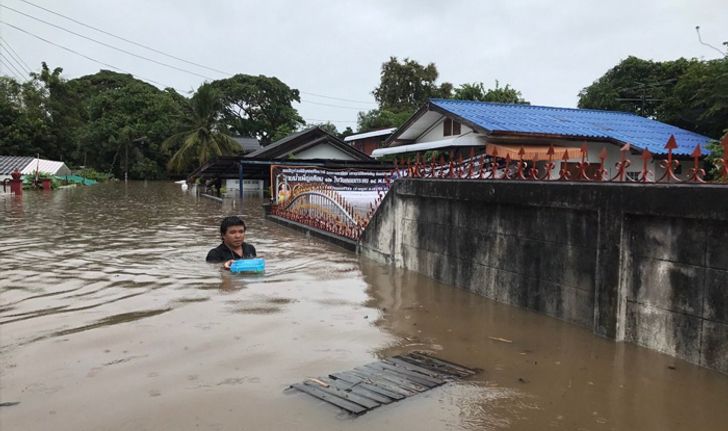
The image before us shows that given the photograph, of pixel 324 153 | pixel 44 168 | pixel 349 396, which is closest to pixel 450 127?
pixel 324 153

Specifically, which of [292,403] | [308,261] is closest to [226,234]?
[308,261]

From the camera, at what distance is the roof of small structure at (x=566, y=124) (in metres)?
16.2

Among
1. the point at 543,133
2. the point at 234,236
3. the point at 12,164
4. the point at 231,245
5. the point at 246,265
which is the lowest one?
the point at 246,265

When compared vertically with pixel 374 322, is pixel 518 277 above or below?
above

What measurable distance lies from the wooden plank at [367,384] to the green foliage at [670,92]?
54.9ft

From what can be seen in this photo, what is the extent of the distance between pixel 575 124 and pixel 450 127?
4.16 meters

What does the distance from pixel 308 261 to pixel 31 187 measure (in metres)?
31.5

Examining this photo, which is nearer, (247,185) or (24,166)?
(247,185)

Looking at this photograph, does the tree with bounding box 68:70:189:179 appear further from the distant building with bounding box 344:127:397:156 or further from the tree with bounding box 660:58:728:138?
the tree with bounding box 660:58:728:138

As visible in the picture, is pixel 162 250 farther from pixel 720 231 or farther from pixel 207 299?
pixel 720 231

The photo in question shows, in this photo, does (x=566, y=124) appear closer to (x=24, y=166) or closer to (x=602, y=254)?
(x=602, y=254)

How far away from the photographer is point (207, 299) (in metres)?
6.46

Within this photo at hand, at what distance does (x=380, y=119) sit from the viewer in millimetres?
42688

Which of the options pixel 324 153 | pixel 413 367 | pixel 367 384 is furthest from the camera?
pixel 324 153
